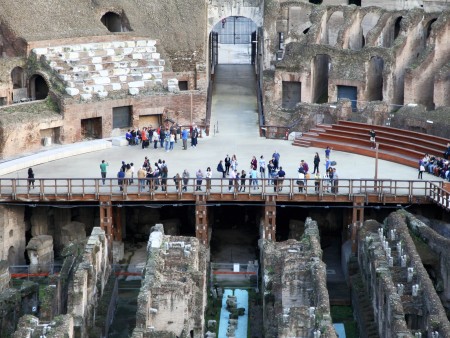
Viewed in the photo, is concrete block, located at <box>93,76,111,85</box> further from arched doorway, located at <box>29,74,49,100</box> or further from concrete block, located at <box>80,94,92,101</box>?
arched doorway, located at <box>29,74,49,100</box>

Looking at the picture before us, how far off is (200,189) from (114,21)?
20924 mm

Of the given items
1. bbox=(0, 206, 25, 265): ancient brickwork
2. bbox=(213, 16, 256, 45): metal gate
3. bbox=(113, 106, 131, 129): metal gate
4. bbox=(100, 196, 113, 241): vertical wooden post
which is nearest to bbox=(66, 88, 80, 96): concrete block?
bbox=(113, 106, 131, 129): metal gate

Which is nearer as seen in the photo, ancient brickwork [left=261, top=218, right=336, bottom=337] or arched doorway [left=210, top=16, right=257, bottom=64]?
ancient brickwork [left=261, top=218, right=336, bottom=337]

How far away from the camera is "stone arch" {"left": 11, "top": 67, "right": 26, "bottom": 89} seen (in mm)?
69938

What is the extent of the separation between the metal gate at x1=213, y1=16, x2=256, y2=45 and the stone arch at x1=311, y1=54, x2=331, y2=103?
1611cm

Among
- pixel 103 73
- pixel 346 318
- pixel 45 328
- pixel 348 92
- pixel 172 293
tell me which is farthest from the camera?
pixel 348 92

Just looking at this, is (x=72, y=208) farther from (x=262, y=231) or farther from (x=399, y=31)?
(x=399, y=31)

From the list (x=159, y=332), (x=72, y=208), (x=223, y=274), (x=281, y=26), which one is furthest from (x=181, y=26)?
(x=159, y=332)

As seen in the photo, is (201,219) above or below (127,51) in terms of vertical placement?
below

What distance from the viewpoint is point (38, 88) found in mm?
70250

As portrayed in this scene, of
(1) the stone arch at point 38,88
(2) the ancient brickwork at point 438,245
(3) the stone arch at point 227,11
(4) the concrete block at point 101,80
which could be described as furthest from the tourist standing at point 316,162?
(3) the stone arch at point 227,11

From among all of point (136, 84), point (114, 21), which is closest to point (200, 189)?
point (136, 84)

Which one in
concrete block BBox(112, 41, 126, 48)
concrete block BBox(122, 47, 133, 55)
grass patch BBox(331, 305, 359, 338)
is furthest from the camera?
concrete block BBox(112, 41, 126, 48)

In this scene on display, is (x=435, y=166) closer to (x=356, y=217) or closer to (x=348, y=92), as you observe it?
(x=356, y=217)
